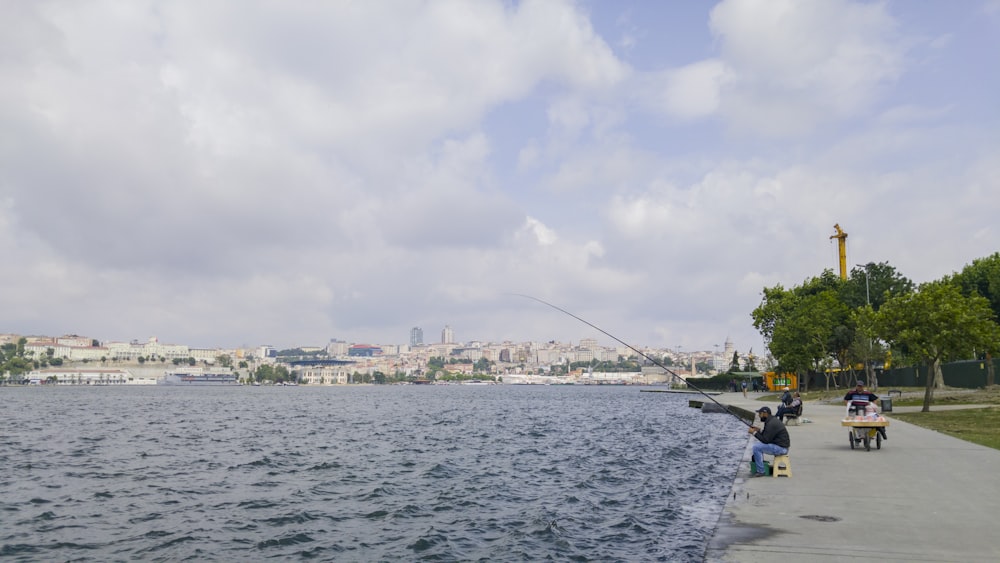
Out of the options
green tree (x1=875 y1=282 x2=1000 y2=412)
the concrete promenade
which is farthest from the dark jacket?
green tree (x1=875 y1=282 x2=1000 y2=412)

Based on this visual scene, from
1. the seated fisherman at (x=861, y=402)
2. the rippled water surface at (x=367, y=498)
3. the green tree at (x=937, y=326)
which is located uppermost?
the green tree at (x=937, y=326)

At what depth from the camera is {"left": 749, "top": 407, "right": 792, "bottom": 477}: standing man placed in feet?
44.9

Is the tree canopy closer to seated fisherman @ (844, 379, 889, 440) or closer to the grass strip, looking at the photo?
the grass strip

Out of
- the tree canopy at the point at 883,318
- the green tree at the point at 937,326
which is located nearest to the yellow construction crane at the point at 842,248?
the tree canopy at the point at 883,318

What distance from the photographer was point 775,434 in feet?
45.3

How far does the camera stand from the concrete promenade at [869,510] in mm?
7816

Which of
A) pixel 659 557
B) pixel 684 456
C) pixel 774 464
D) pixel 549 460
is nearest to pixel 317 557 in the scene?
pixel 659 557

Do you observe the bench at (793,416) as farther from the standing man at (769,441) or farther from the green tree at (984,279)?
the green tree at (984,279)

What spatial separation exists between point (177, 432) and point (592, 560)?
33.2 m

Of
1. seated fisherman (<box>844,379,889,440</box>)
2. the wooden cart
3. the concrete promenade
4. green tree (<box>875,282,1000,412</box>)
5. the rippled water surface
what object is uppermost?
green tree (<box>875,282,1000,412</box>)

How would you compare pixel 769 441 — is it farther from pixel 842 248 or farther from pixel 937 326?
pixel 842 248

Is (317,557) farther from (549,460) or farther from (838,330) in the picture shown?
(838,330)

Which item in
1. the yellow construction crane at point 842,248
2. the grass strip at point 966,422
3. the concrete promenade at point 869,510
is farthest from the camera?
the yellow construction crane at point 842,248

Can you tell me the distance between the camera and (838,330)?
2527 inches
